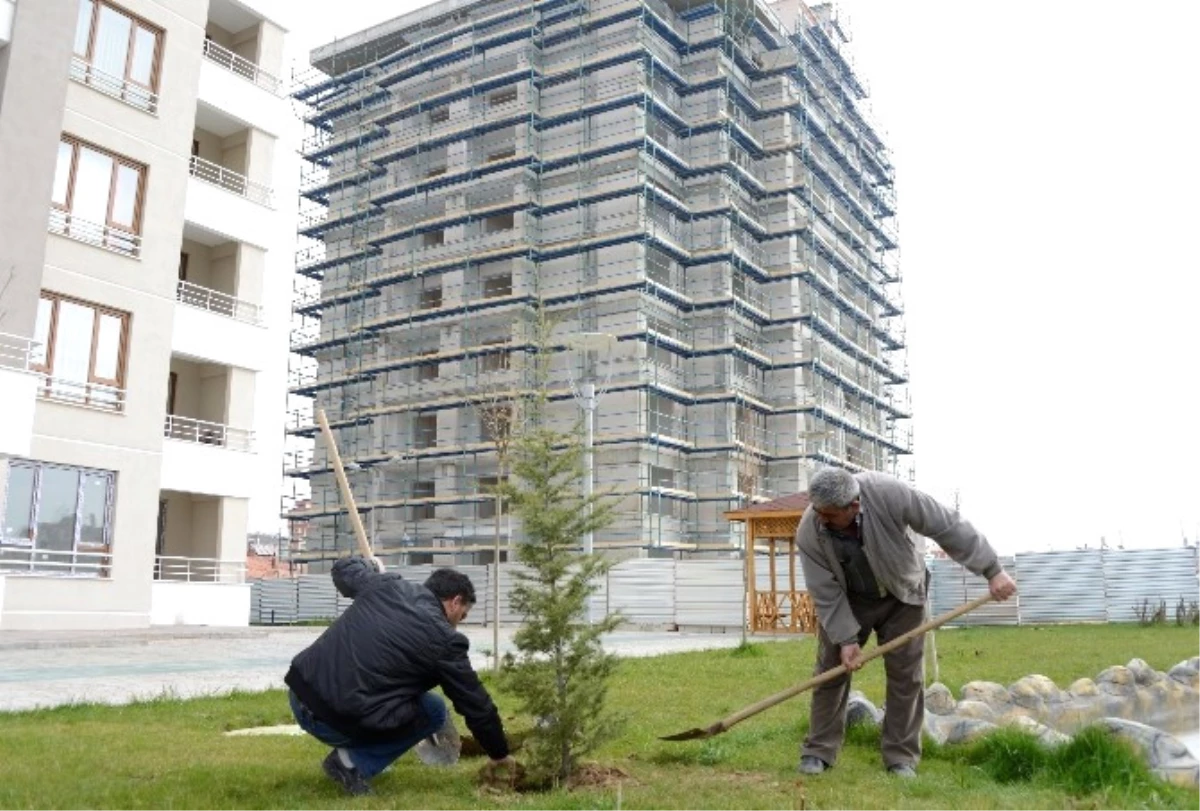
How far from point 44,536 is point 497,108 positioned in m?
33.9

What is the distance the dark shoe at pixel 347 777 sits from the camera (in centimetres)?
481

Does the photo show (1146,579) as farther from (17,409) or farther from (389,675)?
(389,675)

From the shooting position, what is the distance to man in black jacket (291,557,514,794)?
15.6ft

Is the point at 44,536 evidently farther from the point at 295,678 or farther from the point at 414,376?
the point at 414,376

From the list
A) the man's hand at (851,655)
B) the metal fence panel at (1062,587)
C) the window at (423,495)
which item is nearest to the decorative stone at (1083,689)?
the man's hand at (851,655)

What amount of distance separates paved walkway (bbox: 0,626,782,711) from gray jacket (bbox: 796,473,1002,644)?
1.99 meters

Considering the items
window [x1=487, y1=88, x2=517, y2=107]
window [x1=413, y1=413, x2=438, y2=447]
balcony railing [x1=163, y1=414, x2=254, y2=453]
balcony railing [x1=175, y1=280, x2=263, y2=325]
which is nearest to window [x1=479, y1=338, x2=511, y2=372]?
window [x1=413, y1=413, x2=438, y2=447]

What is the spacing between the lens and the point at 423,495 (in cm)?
4616

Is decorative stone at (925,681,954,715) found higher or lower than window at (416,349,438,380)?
lower

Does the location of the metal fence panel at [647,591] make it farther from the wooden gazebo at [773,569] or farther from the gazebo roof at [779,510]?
the gazebo roof at [779,510]

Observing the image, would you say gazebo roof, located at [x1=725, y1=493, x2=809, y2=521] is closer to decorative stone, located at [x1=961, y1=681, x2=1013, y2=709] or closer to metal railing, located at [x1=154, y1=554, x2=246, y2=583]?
metal railing, located at [x1=154, y1=554, x2=246, y2=583]

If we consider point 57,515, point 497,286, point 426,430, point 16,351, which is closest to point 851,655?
point 16,351

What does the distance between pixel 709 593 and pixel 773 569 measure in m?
3.49

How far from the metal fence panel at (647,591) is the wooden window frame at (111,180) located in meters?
15.8
